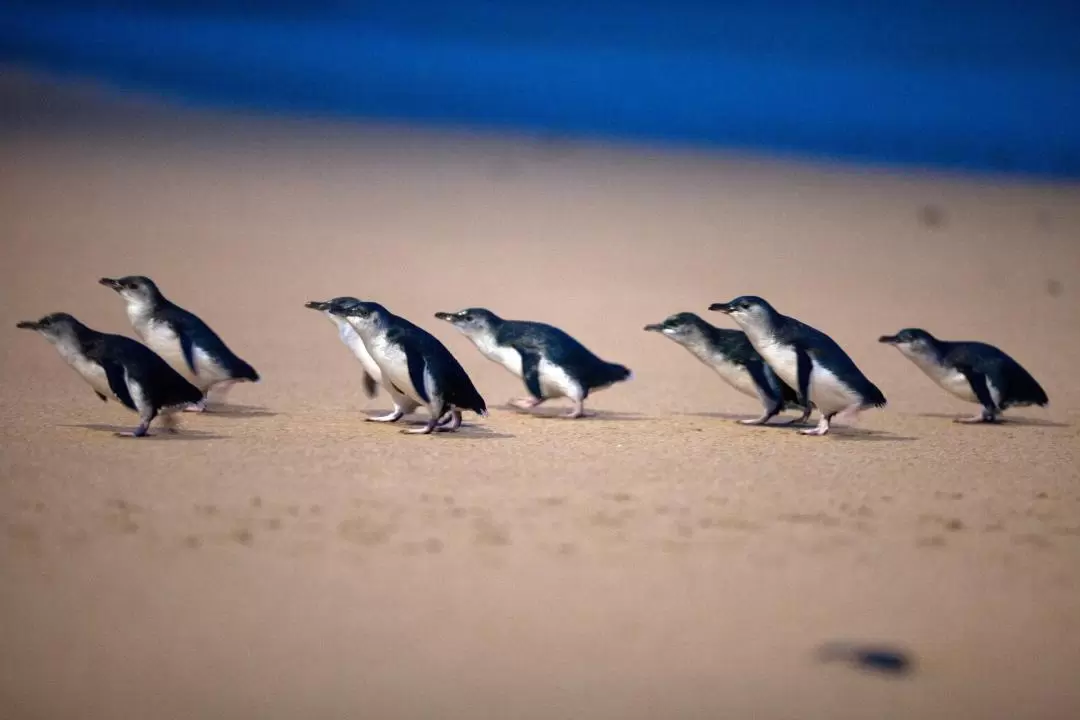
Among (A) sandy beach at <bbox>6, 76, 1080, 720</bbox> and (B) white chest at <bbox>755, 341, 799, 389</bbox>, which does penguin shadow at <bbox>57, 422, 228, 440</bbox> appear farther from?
(B) white chest at <bbox>755, 341, 799, 389</bbox>

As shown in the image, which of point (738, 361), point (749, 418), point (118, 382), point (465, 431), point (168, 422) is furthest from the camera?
point (749, 418)

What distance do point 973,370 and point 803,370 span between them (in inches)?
56.7

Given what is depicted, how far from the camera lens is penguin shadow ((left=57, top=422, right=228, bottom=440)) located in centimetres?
740

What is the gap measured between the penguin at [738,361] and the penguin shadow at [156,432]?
2.75 m

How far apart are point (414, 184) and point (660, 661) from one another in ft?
58.8

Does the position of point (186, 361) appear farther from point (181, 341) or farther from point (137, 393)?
point (137, 393)

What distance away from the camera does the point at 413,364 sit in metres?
7.65

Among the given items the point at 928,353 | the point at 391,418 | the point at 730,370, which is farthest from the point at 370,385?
the point at 928,353

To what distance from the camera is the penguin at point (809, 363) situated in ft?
26.5

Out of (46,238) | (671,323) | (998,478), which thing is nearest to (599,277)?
(46,238)

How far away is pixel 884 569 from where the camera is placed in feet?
17.6

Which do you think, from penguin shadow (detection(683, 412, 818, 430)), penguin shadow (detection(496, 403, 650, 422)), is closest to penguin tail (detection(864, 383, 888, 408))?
penguin shadow (detection(683, 412, 818, 430))

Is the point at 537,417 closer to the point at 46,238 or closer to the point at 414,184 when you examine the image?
the point at 46,238

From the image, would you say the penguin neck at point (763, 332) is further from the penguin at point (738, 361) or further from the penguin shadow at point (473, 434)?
the penguin shadow at point (473, 434)
